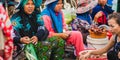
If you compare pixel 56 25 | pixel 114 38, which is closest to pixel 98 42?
pixel 56 25

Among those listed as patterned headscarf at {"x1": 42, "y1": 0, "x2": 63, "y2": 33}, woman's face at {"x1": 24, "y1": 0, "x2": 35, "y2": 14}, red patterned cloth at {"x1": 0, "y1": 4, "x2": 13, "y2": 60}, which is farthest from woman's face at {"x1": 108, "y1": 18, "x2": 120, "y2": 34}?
patterned headscarf at {"x1": 42, "y1": 0, "x2": 63, "y2": 33}

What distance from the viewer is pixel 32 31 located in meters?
3.30

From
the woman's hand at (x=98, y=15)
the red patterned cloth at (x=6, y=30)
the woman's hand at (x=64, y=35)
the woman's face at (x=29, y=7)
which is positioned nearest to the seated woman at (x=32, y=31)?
the woman's face at (x=29, y=7)

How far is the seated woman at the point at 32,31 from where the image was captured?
3.16 metres

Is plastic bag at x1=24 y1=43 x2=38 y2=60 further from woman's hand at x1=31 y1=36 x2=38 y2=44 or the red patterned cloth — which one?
the red patterned cloth

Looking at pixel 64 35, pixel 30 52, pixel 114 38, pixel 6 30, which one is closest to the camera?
pixel 6 30

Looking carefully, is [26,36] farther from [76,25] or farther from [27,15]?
[76,25]

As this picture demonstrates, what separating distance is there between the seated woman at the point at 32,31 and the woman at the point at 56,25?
25 centimetres

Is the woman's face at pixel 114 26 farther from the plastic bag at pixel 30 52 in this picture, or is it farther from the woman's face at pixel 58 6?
the woman's face at pixel 58 6

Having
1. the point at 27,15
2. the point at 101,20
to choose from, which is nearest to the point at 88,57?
the point at 27,15

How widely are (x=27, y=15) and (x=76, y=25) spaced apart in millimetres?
1017

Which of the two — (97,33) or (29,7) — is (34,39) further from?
(97,33)

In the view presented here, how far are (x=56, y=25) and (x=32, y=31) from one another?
1.66 ft

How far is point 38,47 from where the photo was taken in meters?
3.27
